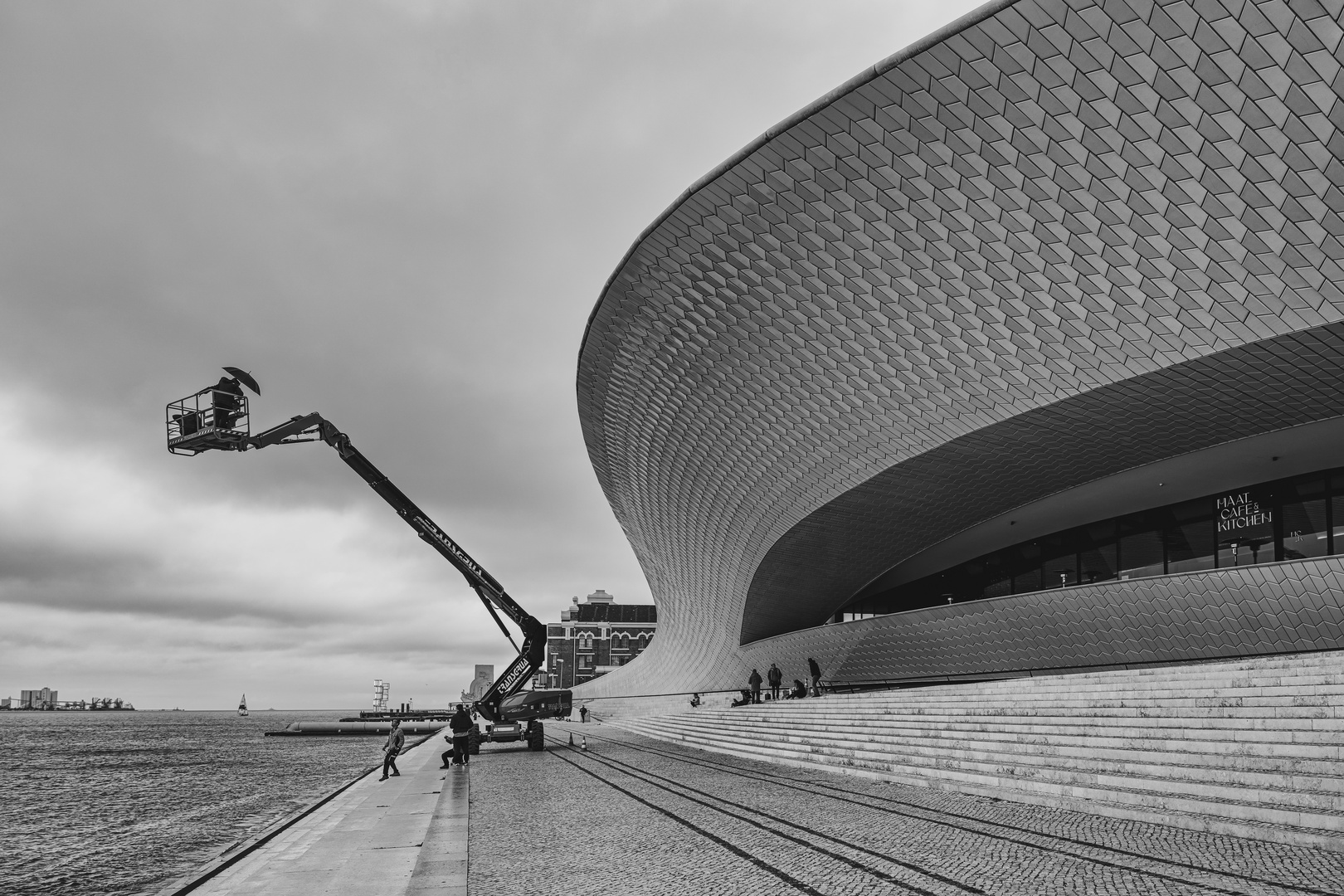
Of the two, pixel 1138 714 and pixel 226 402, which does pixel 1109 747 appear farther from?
pixel 226 402

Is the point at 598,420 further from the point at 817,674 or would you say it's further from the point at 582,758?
the point at 582,758

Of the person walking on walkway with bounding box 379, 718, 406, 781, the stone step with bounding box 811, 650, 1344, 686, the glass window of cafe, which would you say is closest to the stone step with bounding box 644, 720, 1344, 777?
the stone step with bounding box 811, 650, 1344, 686

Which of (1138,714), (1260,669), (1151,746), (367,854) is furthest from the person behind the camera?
(1138,714)

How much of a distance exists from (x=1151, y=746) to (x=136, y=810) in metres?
21.5

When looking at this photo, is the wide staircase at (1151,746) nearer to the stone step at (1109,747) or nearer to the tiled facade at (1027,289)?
the stone step at (1109,747)

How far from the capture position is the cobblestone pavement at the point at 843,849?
6703 millimetres

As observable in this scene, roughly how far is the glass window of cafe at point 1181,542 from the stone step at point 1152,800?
7687 millimetres

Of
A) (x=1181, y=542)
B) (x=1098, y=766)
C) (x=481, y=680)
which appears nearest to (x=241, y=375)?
(x=1098, y=766)

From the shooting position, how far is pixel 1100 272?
14.4 meters

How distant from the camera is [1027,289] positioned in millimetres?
15344

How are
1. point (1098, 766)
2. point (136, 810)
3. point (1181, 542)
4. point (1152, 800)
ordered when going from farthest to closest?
point (136, 810)
point (1181, 542)
point (1098, 766)
point (1152, 800)

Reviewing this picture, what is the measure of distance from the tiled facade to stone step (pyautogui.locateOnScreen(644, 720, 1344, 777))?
5081 millimetres

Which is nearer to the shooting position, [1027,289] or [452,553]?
[1027,289]

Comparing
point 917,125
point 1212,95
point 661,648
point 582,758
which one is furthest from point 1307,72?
point 661,648
